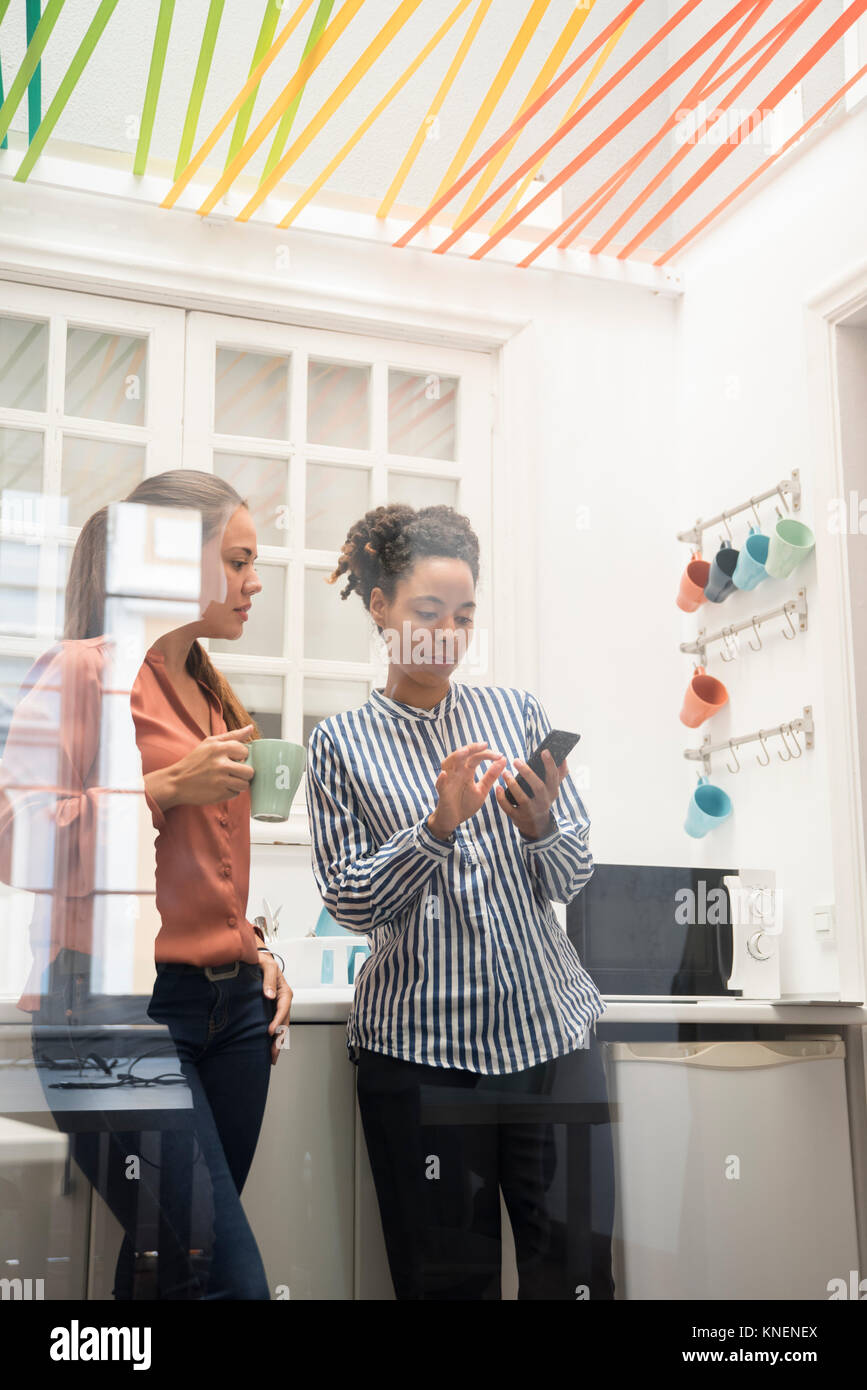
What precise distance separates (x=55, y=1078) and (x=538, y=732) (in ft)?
2.09

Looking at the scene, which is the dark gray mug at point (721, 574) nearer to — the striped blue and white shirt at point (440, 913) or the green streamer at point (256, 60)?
the striped blue and white shirt at point (440, 913)

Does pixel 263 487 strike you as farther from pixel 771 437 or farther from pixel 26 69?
pixel 771 437

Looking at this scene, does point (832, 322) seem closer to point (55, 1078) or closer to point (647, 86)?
point (647, 86)

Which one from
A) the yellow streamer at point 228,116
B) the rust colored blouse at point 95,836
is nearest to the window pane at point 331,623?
the rust colored blouse at point 95,836

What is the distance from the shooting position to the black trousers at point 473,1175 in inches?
53.0

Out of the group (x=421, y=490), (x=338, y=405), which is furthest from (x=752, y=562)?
(x=338, y=405)

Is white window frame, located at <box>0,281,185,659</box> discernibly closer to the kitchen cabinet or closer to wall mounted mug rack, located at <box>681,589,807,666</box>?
the kitchen cabinet

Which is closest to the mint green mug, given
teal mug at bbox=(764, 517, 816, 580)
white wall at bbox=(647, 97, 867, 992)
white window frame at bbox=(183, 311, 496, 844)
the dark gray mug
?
white window frame at bbox=(183, 311, 496, 844)

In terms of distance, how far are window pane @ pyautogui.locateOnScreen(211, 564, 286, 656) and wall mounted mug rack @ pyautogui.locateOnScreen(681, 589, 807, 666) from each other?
2.03 feet

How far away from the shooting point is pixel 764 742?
188cm

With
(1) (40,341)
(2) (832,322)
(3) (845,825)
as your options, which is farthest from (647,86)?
(3) (845,825)

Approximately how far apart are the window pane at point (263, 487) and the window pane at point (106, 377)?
12 centimetres

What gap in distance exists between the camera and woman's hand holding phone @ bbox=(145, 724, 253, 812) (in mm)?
1358
